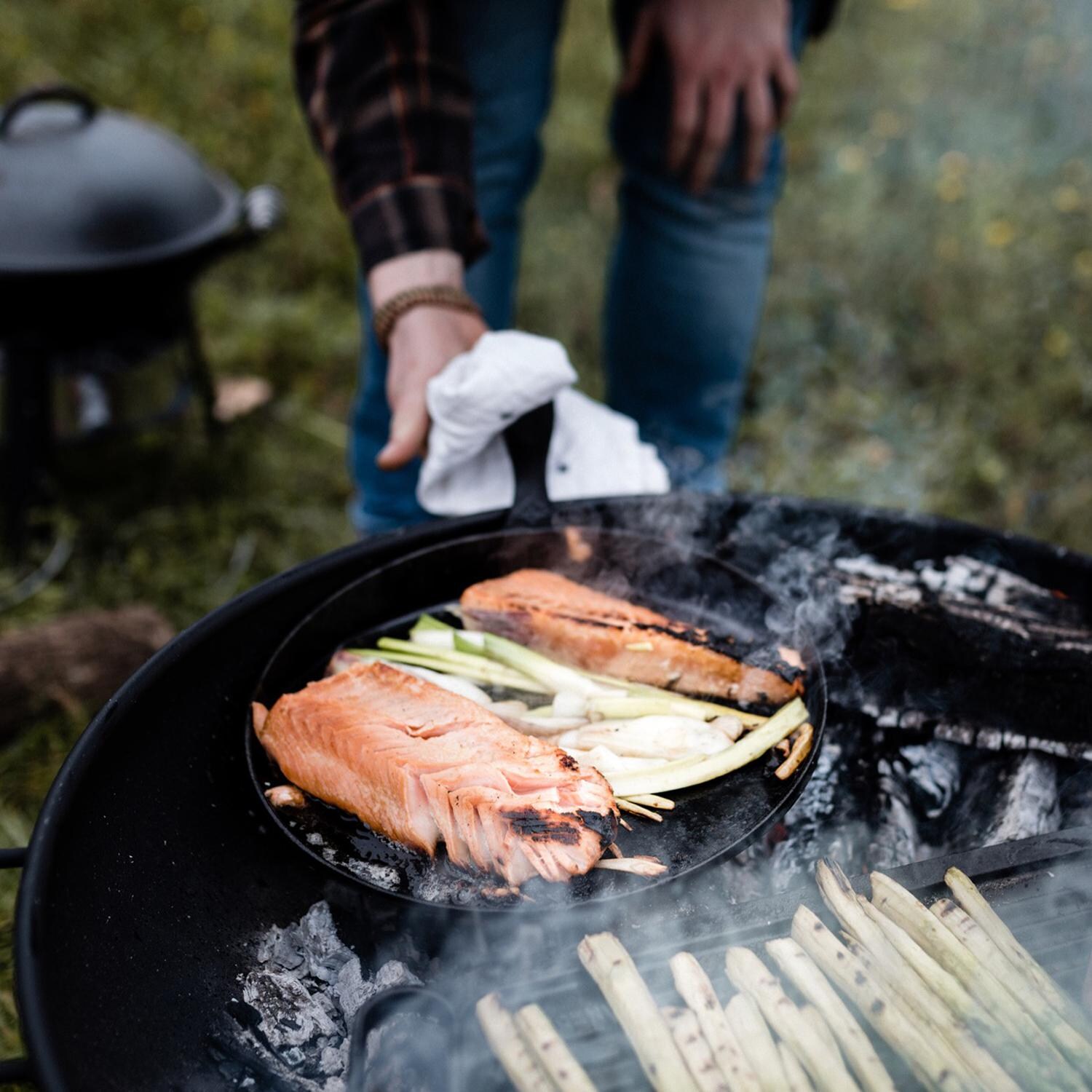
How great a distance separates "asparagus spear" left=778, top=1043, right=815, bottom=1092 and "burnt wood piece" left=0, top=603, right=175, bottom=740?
230cm

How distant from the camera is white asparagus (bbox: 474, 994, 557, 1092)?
1267mm

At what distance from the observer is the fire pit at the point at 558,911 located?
Result: 4.55 feet

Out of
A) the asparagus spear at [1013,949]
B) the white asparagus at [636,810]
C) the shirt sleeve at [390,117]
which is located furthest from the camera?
the shirt sleeve at [390,117]

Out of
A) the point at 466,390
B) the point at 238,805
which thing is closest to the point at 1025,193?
the point at 466,390

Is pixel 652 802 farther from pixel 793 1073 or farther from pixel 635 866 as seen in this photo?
pixel 793 1073

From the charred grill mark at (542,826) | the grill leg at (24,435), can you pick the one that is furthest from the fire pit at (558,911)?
the grill leg at (24,435)

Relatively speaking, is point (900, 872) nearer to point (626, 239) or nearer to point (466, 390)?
point (466, 390)

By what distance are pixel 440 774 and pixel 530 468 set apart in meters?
0.81

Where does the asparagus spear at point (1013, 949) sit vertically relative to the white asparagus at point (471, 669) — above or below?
above

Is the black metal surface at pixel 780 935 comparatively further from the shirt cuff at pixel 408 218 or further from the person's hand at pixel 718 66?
the person's hand at pixel 718 66

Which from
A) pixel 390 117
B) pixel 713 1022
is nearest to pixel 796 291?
pixel 390 117

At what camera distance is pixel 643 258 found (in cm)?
344

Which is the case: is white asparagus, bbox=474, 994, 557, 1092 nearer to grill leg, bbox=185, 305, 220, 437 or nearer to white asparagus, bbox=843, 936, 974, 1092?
white asparagus, bbox=843, 936, 974, 1092

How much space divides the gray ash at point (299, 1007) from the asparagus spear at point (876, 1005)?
632 mm
